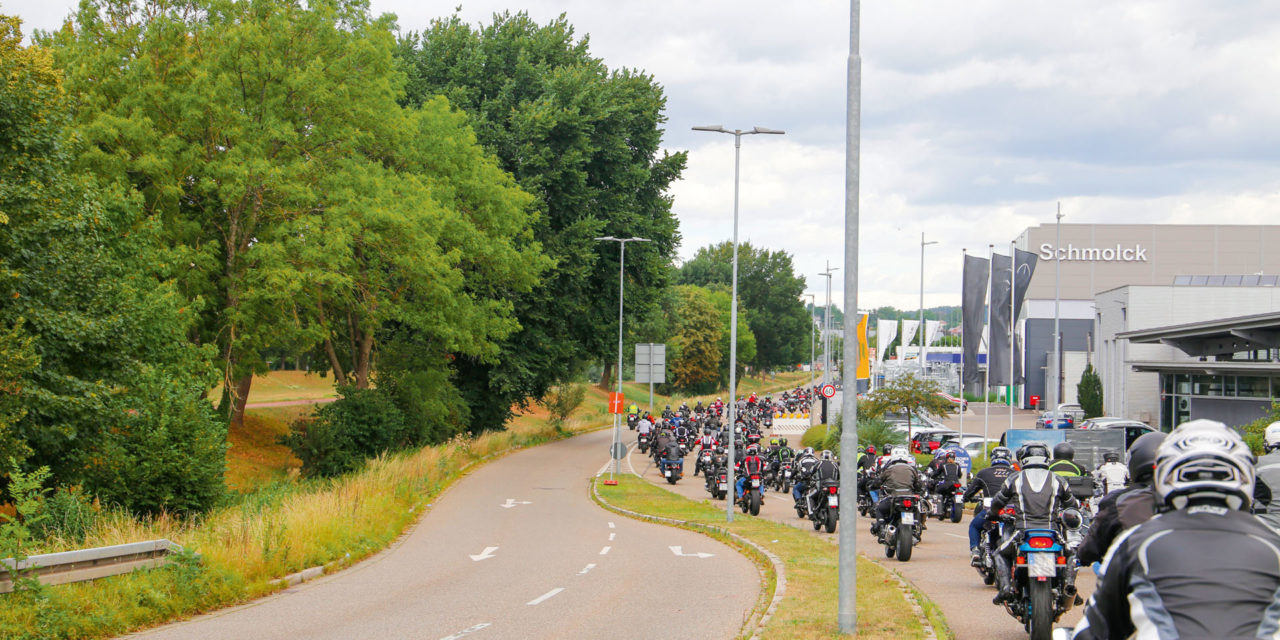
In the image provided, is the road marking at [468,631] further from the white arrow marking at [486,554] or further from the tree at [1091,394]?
the tree at [1091,394]

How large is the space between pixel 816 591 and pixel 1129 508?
6304mm

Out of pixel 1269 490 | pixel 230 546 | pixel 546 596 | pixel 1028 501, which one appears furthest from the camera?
pixel 230 546

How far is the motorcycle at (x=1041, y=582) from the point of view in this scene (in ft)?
28.2

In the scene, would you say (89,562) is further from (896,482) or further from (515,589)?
(896,482)

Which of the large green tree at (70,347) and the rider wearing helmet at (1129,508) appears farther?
the large green tree at (70,347)

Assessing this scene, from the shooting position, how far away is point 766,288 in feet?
455

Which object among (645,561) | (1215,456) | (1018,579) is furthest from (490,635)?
(1215,456)

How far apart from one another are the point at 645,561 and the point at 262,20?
67.4ft

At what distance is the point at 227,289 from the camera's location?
2986cm

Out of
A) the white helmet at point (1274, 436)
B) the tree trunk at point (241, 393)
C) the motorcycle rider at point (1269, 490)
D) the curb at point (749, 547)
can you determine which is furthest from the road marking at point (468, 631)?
the tree trunk at point (241, 393)

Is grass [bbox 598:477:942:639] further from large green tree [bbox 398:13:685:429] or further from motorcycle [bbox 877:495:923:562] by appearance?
large green tree [bbox 398:13:685:429]

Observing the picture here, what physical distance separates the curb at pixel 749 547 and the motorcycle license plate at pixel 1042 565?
237cm

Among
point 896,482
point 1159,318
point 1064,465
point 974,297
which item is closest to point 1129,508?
point 1064,465

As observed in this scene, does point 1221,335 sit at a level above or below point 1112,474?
above
